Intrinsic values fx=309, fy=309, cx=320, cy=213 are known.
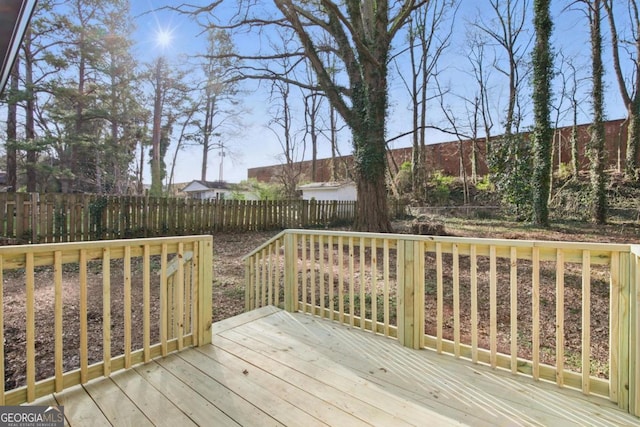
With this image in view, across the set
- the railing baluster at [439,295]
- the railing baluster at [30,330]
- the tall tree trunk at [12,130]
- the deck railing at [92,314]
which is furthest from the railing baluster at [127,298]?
the tall tree trunk at [12,130]

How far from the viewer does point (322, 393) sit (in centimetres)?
191

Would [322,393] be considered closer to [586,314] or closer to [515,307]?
[515,307]

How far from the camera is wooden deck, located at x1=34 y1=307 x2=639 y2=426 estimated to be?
1654 mm

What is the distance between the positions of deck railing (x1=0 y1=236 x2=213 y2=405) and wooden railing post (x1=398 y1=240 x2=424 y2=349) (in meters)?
1.58

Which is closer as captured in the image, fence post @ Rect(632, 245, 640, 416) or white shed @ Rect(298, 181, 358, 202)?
fence post @ Rect(632, 245, 640, 416)

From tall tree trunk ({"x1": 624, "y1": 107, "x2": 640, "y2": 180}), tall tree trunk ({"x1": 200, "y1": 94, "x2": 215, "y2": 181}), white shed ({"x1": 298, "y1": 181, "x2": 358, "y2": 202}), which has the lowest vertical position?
white shed ({"x1": 298, "y1": 181, "x2": 358, "y2": 202})

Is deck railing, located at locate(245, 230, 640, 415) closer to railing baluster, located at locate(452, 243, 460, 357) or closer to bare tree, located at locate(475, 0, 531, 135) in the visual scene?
railing baluster, located at locate(452, 243, 460, 357)

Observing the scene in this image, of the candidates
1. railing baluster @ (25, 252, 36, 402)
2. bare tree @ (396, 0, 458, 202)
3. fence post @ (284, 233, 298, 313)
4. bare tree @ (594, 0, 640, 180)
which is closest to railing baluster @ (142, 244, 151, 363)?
railing baluster @ (25, 252, 36, 402)

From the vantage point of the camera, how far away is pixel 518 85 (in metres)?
15.0

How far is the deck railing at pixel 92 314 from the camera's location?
1729 mm

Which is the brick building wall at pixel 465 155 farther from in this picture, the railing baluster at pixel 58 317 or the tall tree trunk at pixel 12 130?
the tall tree trunk at pixel 12 130

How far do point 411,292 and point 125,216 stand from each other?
7.70m

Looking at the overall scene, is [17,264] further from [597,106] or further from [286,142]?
[286,142]

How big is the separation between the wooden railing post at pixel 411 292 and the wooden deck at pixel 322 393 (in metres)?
0.12
